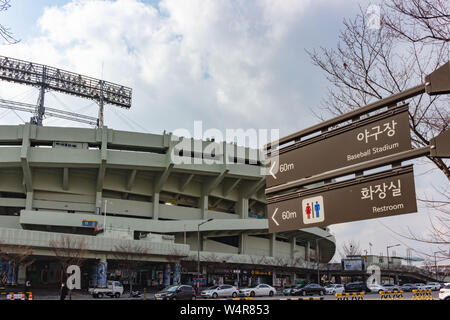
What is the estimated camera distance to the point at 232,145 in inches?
2456

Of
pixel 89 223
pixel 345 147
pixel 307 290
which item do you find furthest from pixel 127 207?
pixel 345 147

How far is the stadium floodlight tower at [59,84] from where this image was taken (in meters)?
61.0

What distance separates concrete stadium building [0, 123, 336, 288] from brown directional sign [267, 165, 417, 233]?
42357 millimetres

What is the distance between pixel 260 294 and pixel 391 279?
243 feet

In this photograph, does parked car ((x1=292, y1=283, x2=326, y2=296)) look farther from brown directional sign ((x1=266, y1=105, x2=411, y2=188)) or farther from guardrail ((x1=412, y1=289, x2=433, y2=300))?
brown directional sign ((x1=266, y1=105, x2=411, y2=188))

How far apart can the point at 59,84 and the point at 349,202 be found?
65334mm

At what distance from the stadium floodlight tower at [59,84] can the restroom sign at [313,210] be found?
2326 inches

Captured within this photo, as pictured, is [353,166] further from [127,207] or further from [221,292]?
[127,207]

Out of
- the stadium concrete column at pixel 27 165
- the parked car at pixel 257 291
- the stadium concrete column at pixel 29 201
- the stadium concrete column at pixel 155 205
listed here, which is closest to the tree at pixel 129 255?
the stadium concrete column at pixel 155 205

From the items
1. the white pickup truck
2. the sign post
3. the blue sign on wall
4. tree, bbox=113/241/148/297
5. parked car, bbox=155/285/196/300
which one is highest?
the blue sign on wall

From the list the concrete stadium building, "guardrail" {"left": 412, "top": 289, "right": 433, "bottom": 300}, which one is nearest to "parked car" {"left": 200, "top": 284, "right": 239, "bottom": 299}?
the concrete stadium building

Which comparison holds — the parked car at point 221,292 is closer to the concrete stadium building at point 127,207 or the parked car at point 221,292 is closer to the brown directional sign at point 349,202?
the concrete stadium building at point 127,207

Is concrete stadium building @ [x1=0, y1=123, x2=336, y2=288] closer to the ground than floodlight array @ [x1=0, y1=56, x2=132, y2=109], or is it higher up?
closer to the ground

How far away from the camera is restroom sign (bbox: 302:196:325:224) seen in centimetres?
601
